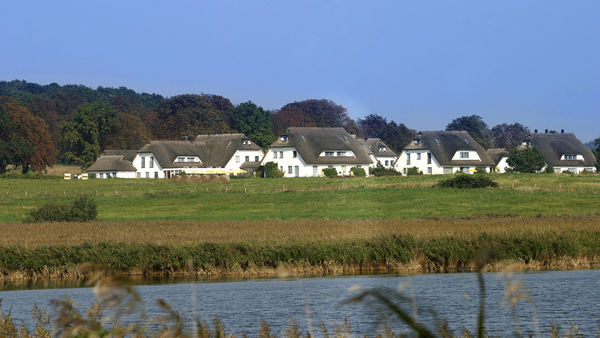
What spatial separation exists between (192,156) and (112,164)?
46.5 ft

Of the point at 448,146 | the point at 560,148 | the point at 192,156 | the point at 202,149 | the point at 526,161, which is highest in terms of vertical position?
the point at 202,149

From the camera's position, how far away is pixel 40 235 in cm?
3422

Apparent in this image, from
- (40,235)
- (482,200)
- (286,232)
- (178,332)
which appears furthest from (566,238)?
(178,332)

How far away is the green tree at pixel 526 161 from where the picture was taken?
96.3 m

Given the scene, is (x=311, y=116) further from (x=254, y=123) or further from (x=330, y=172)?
(x=330, y=172)

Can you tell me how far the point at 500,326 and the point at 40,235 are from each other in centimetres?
2596

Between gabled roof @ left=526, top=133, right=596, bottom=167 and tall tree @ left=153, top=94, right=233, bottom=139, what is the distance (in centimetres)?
6805

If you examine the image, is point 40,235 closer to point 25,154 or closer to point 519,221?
point 519,221

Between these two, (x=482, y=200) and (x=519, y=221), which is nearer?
(x=519, y=221)

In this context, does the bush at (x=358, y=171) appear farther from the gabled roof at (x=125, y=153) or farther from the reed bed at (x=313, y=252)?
the reed bed at (x=313, y=252)

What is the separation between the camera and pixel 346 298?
61.4 feet

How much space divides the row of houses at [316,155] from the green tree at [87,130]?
439 inches

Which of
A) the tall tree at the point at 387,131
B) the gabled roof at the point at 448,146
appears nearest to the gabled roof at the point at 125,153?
the gabled roof at the point at 448,146

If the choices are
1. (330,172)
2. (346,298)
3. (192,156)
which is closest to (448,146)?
(330,172)
